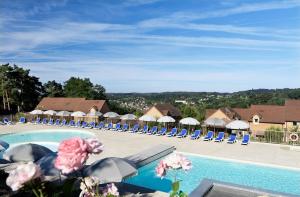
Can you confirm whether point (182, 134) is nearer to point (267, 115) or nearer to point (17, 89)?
point (267, 115)

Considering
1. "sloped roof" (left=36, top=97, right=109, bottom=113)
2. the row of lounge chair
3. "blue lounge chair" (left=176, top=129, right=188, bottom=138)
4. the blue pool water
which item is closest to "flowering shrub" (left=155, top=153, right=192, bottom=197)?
the blue pool water

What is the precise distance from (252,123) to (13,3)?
26716mm

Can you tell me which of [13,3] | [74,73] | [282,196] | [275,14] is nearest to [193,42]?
[275,14]

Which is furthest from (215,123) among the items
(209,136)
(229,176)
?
(229,176)

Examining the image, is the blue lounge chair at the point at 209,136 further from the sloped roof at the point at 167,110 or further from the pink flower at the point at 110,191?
the sloped roof at the point at 167,110

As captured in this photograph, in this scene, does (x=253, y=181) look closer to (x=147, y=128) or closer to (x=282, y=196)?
(x=282, y=196)

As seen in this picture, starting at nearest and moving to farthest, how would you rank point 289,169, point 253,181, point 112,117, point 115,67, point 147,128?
point 253,181 → point 289,169 → point 147,128 → point 112,117 → point 115,67

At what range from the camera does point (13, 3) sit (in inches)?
982

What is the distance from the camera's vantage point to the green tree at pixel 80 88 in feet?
141

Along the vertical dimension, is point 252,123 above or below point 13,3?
below

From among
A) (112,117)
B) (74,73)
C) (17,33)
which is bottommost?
(112,117)

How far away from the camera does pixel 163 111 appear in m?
36.5

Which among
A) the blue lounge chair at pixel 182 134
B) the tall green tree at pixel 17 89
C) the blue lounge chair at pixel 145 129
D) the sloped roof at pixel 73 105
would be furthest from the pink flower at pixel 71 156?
the tall green tree at pixel 17 89

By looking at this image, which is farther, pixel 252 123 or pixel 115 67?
pixel 115 67
